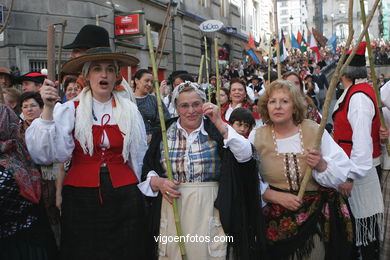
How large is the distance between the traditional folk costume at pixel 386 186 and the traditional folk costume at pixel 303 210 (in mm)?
857

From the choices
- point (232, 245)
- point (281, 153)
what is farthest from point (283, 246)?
point (281, 153)

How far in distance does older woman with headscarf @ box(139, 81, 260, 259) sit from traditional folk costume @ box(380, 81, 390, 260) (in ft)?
5.24

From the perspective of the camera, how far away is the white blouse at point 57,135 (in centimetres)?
254

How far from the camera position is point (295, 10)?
4550 inches

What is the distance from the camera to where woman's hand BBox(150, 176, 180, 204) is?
2.67m

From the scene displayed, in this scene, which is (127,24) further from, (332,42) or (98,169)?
(332,42)

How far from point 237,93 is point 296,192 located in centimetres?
293

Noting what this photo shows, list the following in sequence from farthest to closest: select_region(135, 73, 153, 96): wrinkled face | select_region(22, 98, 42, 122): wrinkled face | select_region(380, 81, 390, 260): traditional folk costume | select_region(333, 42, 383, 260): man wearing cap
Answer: select_region(135, 73, 153, 96): wrinkled face
select_region(22, 98, 42, 122): wrinkled face
select_region(380, 81, 390, 260): traditional folk costume
select_region(333, 42, 383, 260): man wearing cap

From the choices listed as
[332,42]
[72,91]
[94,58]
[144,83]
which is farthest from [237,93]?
[332,42]

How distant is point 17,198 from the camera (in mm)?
2477

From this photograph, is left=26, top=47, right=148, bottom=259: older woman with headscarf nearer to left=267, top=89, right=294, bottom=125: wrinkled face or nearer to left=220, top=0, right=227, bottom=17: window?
left=267, top=89, right=294, bottom=125: wrinkled face

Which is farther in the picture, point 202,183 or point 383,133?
point 383,133

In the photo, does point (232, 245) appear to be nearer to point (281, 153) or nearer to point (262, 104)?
point (281, 153)

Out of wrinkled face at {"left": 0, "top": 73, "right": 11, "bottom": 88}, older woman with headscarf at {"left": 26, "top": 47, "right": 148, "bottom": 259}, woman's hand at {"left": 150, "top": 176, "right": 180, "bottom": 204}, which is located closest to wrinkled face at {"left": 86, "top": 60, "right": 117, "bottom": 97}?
older woman with headscarf at {"left": 26, "top": 47, "right": 148, "bottom": 259}
